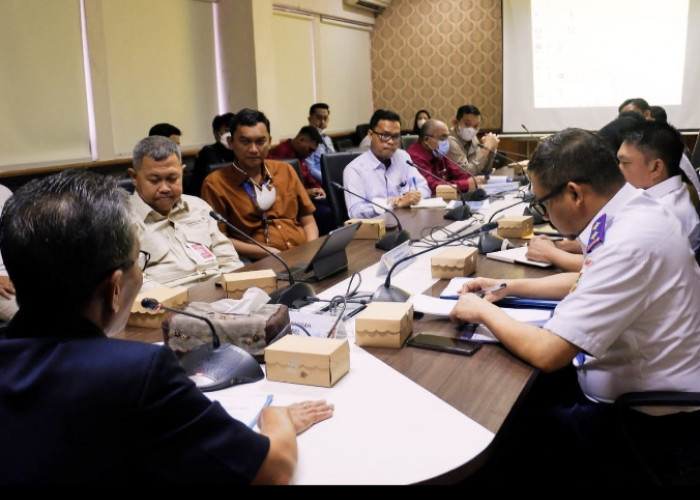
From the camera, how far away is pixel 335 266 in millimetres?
2264

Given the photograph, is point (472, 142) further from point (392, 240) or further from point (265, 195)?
point (392, 240)

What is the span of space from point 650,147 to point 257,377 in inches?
78.4

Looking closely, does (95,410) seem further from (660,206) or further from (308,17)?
(308,17)

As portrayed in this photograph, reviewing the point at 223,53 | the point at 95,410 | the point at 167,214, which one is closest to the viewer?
the point at 95,410

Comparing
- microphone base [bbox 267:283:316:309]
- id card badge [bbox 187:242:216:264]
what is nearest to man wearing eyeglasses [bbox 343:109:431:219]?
id card badge [bbox 187:242:216:264]

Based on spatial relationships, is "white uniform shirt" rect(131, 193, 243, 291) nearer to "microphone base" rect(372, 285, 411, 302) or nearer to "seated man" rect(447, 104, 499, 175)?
"microphone base" rect(372, 285, 411, 302)

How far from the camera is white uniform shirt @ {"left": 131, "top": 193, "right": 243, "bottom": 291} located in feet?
8.19

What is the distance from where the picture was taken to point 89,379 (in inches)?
33.2

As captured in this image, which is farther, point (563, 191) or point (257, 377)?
point (563, 191)

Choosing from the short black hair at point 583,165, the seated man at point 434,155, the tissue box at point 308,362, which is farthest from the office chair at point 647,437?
the seated man at point 434,155

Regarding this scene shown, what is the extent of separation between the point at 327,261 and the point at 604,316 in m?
1.02

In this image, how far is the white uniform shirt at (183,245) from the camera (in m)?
2.50

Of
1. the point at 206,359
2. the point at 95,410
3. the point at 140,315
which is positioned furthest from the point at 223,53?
the point at 95,410

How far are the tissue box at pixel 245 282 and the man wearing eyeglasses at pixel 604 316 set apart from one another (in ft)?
2.15
